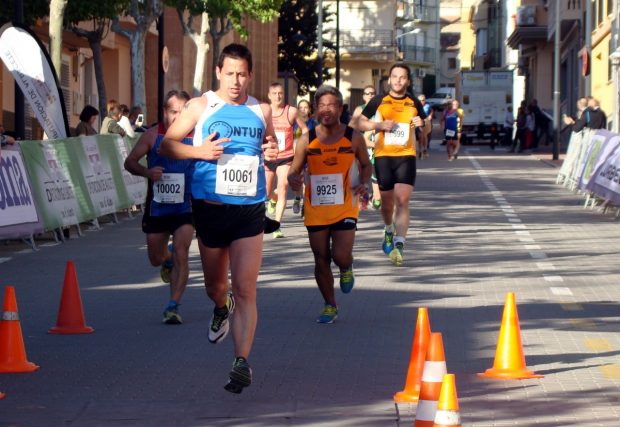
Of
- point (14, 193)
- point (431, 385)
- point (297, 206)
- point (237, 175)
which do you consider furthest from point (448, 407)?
point (297, 206)

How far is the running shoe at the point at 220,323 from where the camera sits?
27.8 ft

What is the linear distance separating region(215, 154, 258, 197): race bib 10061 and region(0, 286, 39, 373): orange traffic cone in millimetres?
1638

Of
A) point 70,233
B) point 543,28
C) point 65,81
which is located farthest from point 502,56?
point 70,233

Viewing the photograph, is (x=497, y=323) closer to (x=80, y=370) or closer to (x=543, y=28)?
(x=80, y=370)

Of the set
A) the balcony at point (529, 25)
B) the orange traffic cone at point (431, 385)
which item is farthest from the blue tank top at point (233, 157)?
the balcony at point (529, 25)

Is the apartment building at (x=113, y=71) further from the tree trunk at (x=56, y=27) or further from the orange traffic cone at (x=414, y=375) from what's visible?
the orange traffic cone at (x=414, y=375)

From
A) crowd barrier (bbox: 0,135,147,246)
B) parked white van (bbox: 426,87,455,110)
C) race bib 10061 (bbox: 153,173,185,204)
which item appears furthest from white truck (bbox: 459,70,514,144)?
race bib 10061 (bbox: 153,173,185,204)

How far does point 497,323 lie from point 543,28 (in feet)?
194

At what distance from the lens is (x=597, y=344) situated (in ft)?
32.0

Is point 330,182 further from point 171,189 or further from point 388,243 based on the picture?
point 388,243

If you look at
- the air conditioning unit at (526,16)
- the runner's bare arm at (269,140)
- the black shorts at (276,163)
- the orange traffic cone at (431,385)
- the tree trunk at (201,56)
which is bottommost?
the orange traffic cone at (431,385)

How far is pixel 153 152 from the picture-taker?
10.8m

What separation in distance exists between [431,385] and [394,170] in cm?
893

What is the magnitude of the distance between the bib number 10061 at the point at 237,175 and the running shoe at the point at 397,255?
23.4ft
